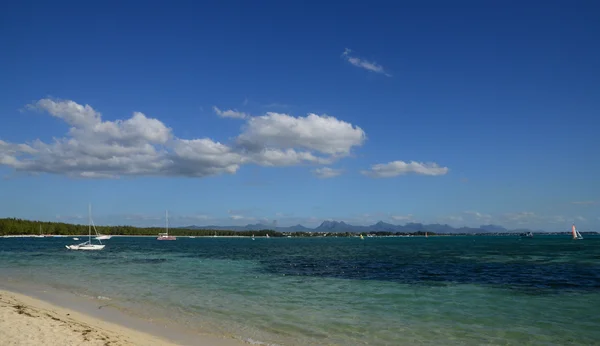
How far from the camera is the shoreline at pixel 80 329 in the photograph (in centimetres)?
1491

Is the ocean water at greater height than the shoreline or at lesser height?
lesser

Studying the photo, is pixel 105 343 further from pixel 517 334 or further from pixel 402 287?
pixel 402 287

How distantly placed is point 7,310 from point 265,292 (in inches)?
603

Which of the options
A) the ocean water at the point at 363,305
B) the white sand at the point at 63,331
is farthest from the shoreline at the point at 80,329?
the ocean water at the point at 363,305

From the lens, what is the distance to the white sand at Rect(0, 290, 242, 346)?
14617mm

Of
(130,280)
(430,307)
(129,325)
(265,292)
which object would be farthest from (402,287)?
(130,280)

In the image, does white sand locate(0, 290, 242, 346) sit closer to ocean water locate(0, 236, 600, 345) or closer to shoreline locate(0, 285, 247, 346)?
shoreline locate(0, 285, 247, 346)

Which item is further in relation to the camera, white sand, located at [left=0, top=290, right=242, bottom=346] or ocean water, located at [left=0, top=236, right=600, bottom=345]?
ocean water, located at [left=0, top=236, right=600, bottom=345]

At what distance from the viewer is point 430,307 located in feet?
79.2

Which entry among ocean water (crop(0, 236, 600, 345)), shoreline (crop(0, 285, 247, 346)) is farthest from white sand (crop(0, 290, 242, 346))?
ocean water (crop(0, 236, 600, 345))

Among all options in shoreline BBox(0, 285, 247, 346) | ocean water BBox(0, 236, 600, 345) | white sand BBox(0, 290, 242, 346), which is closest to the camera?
white sand BBox(0, 290, 242, 346)

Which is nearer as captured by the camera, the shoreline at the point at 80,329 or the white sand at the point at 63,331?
the white sand at the point at 63,331

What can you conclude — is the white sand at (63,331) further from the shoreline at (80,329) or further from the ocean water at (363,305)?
the ocean water at (363,305)

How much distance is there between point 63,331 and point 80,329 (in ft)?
2.27
